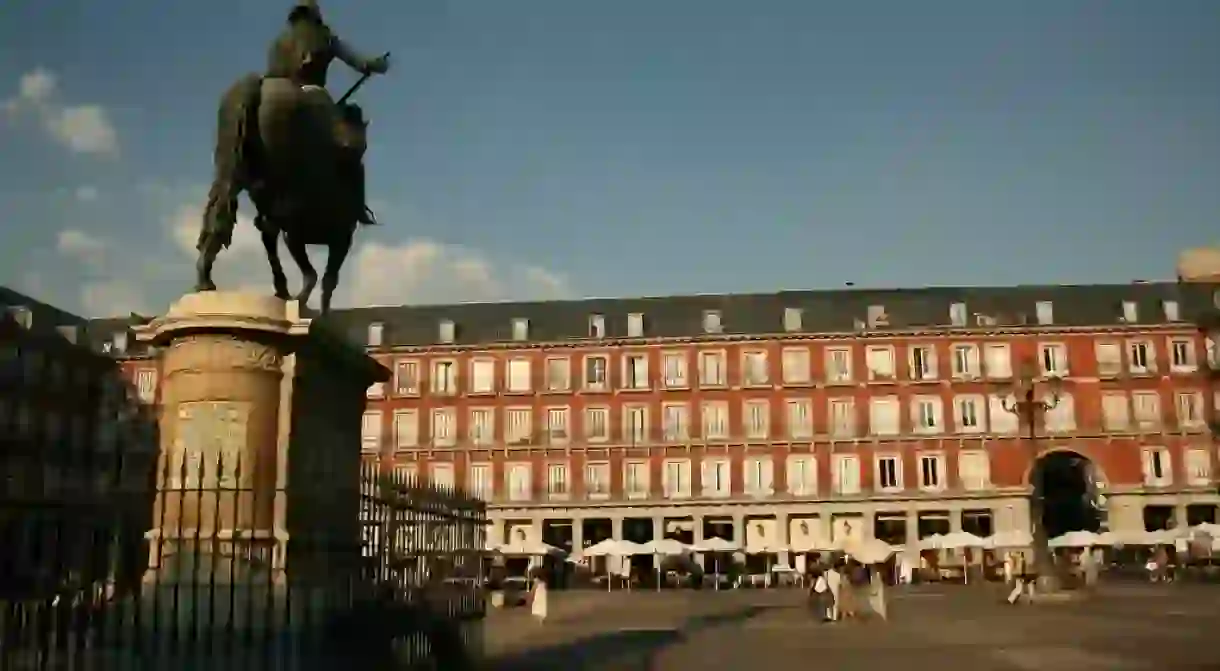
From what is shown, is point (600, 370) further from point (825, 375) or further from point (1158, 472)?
point (1158, 472)

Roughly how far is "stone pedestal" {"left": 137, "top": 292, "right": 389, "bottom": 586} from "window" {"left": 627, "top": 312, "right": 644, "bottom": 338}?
50292 millimetres

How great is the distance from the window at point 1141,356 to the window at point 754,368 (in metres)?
18.1

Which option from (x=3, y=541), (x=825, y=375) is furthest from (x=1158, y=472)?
(x=3, y=541)

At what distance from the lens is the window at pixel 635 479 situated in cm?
5753

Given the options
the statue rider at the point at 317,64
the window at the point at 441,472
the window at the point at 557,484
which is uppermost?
the statue rider at the point at 317,64

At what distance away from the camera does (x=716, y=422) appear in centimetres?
5762

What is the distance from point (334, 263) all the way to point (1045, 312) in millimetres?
54080

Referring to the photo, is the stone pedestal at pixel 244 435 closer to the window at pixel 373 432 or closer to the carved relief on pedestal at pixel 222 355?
the carved relief on pedestal at pixel 222 355

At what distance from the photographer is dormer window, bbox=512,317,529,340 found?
6019 cm

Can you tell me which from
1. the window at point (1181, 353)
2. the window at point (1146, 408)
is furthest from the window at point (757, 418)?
the window at point (1181, 353)

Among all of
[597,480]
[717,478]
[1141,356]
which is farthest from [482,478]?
[1141,356]

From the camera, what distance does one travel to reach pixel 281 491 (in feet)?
27.3

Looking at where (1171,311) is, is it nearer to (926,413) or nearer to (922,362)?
(922,362)

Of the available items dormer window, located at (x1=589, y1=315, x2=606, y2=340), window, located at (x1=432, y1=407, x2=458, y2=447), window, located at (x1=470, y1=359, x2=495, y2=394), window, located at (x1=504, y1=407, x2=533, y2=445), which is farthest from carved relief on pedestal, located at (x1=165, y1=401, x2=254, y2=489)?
dormer window, located at (x1=589, y1=315, x2=606, y2=340)
